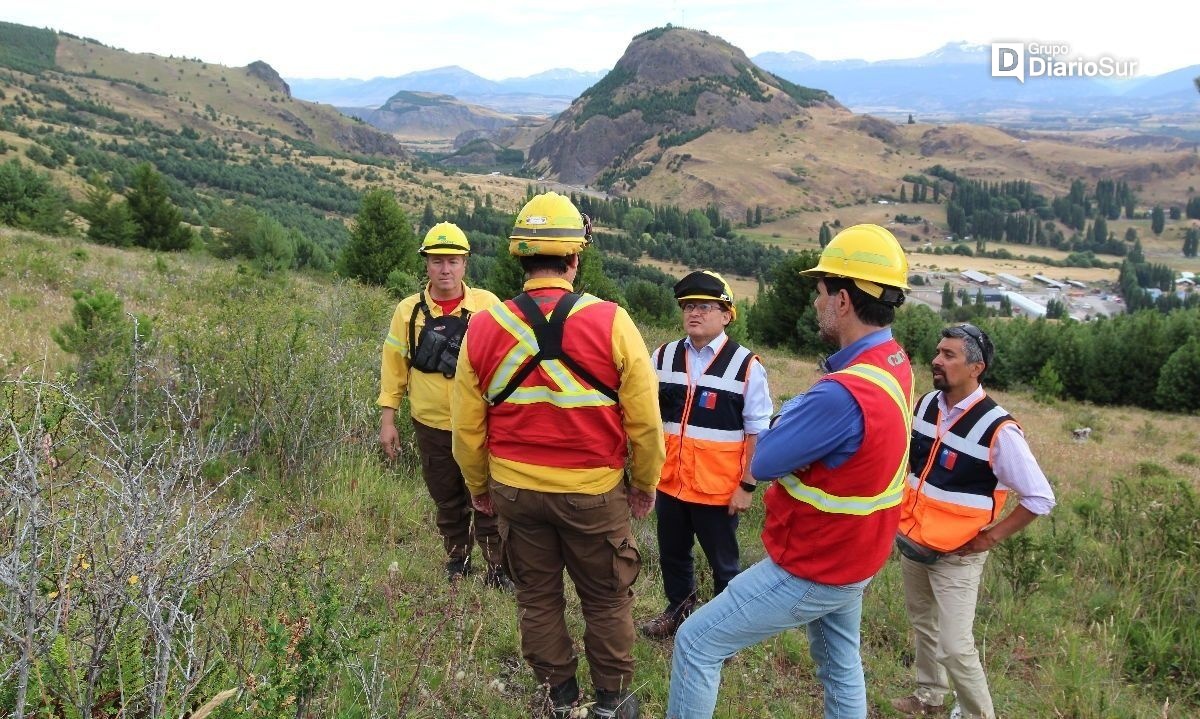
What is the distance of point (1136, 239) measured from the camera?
132625 millimetres

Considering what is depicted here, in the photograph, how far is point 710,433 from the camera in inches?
147

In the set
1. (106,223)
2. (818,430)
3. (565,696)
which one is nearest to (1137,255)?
(106,223)

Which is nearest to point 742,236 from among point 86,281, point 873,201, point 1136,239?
point 873,201

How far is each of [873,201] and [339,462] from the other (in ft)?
544

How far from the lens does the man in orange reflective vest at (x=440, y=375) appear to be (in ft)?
13.1

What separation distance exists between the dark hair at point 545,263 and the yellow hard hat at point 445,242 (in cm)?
136

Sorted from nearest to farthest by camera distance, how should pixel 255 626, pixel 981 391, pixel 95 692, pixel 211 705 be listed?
pixel 211 705 → pixel 95 692 → pixel 255 626 → pixel 981 391

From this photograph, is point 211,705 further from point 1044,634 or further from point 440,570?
point 1044,634

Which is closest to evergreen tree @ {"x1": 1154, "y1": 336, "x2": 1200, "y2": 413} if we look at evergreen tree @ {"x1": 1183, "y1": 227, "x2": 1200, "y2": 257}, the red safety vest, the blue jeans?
the blue jeans

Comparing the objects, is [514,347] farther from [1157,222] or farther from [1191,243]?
[1157,222]

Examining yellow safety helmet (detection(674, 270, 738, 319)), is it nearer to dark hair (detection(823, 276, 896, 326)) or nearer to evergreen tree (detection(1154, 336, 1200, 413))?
dark hair (detection(823, 276, 896, 326))

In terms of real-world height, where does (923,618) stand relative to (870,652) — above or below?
above

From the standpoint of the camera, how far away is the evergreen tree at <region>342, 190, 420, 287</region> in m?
23.9

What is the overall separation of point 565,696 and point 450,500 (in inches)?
59.2
